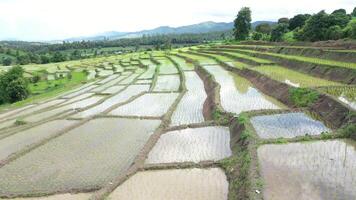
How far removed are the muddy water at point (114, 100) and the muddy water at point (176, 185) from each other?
25.5ft

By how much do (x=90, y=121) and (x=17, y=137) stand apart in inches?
98.1

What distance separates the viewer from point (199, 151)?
8812mm

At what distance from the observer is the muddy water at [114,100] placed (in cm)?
1517

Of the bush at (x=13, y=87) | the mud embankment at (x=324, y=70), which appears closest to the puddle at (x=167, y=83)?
the mud embankment at (x=324, y=70)

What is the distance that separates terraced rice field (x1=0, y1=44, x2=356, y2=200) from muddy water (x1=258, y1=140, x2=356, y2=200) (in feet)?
0.05

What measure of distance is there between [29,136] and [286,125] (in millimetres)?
8336

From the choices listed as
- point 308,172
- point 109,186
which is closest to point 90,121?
point 109,186

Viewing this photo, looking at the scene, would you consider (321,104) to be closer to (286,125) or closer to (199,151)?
(286,125)

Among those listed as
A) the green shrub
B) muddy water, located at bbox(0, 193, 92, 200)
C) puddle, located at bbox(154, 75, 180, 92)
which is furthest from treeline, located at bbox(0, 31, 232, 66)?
muddy water, located at bbox(0, 193, 92, 200)

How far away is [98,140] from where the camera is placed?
10523 millimetres

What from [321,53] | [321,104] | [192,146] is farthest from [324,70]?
[192,146]

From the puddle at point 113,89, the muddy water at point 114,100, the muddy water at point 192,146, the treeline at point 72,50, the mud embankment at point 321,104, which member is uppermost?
the mud embankment at point 321,104

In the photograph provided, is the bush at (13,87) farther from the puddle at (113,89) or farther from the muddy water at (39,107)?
the puddle at (113,89)

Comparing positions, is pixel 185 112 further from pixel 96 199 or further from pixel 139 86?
pixel 139 86
